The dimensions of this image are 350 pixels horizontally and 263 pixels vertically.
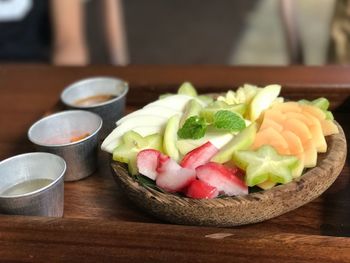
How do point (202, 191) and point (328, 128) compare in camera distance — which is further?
point (328, 128)

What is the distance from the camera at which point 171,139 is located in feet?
2.90

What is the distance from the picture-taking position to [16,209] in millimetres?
804

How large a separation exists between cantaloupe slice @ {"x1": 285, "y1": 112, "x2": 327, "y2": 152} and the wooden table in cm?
9

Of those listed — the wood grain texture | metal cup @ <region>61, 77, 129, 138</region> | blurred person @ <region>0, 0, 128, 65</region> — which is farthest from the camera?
blurred person @ <region>0, 0, 128, 65</region>

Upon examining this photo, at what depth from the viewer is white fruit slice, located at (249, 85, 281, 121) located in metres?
0.93

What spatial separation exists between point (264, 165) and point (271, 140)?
0.30 feet

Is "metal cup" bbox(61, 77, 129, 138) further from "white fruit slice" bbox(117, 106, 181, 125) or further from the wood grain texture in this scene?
the wood grain texture

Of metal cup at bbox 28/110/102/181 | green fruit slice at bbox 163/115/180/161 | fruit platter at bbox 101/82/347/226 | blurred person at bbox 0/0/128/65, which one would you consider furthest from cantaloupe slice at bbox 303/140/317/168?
blurred person at bbox 0/0/128/65

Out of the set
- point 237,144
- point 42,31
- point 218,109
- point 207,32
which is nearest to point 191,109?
point 218,109

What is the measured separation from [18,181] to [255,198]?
420 millimetres

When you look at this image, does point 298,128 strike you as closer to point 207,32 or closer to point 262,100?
point 262,100

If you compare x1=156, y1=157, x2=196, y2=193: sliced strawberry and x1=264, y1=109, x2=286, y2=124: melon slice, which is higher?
x1=264, y1=109, x2=286, y2=124: melon slice

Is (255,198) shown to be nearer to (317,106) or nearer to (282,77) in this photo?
(317,106)

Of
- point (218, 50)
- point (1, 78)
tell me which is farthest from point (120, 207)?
point (218, 50)
